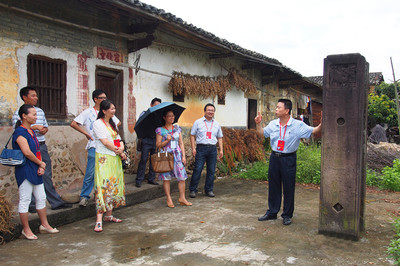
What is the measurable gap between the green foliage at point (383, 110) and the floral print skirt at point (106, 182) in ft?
71.0

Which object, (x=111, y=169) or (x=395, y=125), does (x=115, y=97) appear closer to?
(x=111, y=169)

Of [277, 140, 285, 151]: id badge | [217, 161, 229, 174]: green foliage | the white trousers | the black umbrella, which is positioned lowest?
[217, 161, 229, 174]: green foliage

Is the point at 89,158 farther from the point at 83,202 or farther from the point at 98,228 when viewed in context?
the point at 98,228

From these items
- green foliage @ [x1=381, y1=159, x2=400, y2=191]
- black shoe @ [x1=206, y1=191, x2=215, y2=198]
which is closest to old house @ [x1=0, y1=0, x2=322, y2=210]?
black shoe @ [x1=206, y1=191, x2=215, y2=198]

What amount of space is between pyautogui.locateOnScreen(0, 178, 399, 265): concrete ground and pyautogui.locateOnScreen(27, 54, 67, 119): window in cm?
219

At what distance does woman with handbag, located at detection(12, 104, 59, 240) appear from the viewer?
4.07 m

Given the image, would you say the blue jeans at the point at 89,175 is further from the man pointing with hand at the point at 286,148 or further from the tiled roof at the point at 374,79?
→ the tiled roof at the point at 374,79

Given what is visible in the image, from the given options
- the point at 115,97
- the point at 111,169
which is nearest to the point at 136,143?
the point at 115,97

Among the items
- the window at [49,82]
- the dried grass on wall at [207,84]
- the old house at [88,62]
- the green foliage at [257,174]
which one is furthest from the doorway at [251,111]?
the window at [49,82]

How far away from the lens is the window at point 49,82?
5750 mm

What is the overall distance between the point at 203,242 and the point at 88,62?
433 centimetres

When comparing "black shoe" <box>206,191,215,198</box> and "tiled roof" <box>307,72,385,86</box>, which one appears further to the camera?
"tiled roof" <box>307,72,385,86</box>

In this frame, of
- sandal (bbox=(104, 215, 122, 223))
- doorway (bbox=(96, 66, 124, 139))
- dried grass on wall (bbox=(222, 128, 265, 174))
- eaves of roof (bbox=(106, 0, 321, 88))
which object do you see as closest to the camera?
sandal (bbox=(104, 215, 122, 223))

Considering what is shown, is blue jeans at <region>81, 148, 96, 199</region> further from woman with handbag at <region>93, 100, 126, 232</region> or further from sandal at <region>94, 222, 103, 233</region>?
sandal at <region>94, 222, 103, 233</region>
